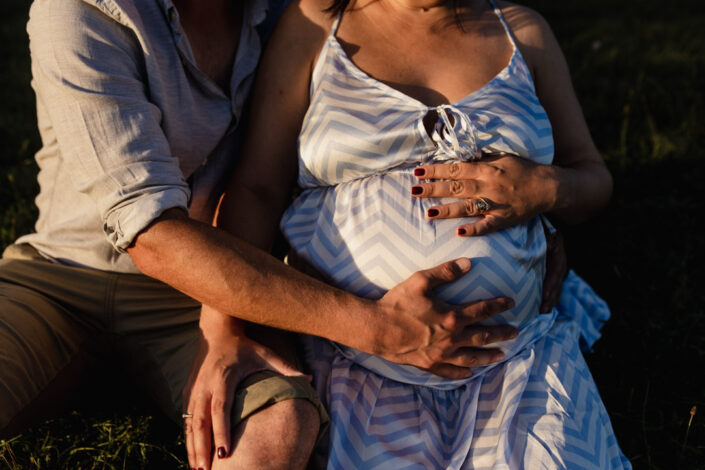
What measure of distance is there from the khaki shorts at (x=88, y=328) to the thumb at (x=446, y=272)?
0.56 metres

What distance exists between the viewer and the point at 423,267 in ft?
6.56

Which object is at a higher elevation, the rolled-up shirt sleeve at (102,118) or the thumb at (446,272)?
the rolled-up shirt sleeve at (102,118)

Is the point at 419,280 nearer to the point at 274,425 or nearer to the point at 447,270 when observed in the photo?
the point at 447,270

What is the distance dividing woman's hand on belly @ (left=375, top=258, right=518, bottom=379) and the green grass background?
0.91m

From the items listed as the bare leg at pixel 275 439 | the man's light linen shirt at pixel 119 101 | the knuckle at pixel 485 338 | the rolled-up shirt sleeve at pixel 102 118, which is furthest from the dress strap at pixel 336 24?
the bare leg at pixel 275 439

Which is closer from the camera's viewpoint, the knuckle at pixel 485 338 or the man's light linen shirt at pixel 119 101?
the man's light linen shirt at pixel 119 101

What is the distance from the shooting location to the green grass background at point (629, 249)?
2375mm

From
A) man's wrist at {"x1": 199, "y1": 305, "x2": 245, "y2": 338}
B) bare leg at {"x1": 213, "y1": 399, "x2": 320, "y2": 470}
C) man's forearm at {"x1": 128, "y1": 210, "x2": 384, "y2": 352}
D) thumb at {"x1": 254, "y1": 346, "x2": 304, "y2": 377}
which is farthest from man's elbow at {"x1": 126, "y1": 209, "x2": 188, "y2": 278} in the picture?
bare leg at {"x1": 213, "y1": 399, "x2": 320, "y2": 470}

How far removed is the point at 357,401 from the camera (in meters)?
2.04

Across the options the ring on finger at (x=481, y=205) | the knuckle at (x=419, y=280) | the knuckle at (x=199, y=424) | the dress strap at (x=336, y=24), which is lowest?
the knuckle at (x=199, y=424)

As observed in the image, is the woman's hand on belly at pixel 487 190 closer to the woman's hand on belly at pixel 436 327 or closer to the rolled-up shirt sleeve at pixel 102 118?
the woman's hand on belly at pixel 436 327

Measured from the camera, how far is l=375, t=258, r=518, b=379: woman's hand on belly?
189cm

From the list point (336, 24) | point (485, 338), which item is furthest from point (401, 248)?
point (336, 24)

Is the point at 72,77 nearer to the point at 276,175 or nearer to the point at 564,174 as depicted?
the point at 276,175
